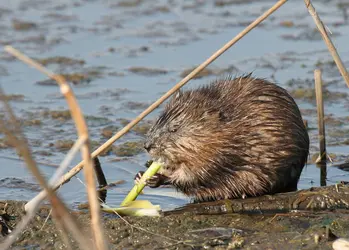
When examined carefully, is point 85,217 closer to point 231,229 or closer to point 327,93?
point 231,229

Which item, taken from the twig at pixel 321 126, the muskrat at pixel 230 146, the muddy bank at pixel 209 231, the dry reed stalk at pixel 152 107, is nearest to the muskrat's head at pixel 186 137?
the muskrat at pixel 230 146

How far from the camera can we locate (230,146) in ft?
18.0

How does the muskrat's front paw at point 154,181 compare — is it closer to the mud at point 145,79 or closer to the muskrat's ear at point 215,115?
the mud at point 145,79

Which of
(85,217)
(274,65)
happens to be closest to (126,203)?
(85,217)

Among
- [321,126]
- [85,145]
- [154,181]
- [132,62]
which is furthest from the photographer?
[132,62]

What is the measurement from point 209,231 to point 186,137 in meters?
0.92

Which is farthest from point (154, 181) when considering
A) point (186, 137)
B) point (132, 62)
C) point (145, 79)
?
point (132, 62)

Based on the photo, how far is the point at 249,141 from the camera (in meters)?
5.50

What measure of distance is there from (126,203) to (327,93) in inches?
139

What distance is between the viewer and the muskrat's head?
551 cm

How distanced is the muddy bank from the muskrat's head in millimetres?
544

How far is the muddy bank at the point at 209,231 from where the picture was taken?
464cm

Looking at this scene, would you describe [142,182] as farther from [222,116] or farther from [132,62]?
[132,62]

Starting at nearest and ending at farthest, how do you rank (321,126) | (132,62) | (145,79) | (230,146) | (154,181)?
(230,146)
(154,181)
(321,126)
(145,79)
(132,62)
